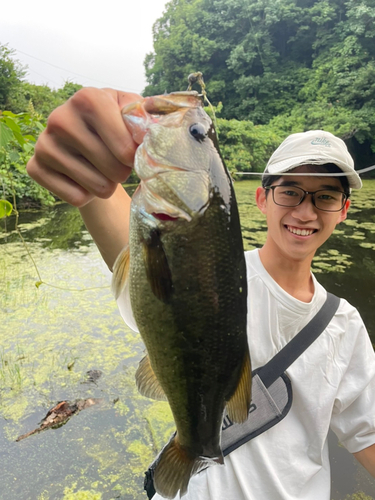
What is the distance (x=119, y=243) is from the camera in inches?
53.2

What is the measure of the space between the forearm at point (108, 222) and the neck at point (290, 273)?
0.81 m

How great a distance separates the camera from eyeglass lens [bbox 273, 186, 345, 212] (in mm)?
1750

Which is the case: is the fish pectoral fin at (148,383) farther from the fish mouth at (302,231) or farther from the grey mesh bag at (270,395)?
the fish mouth at (302,231)

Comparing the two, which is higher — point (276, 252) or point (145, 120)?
point (145, 120)

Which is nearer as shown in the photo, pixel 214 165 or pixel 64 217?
pixel 214 165

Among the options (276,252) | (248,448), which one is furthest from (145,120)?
(248,448)

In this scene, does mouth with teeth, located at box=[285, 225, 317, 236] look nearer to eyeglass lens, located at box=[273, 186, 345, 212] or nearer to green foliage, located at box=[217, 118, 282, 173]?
eyeglass lens, located at box=[273, 186, 345, 212]

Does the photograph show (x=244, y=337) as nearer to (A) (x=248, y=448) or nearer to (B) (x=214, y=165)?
(B) (x=214, y=165)

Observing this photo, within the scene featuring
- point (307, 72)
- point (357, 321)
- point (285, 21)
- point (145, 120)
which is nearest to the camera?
point (145, 120)

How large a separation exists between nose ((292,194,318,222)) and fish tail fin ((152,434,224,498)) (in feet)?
3.65

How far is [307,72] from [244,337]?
1113 inches

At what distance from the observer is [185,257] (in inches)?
35.1

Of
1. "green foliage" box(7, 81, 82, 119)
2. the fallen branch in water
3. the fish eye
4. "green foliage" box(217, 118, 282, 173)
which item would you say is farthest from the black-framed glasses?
"green foliage" box(217, 118, 282, 173)

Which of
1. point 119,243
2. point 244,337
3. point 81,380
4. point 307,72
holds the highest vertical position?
point 307,72
